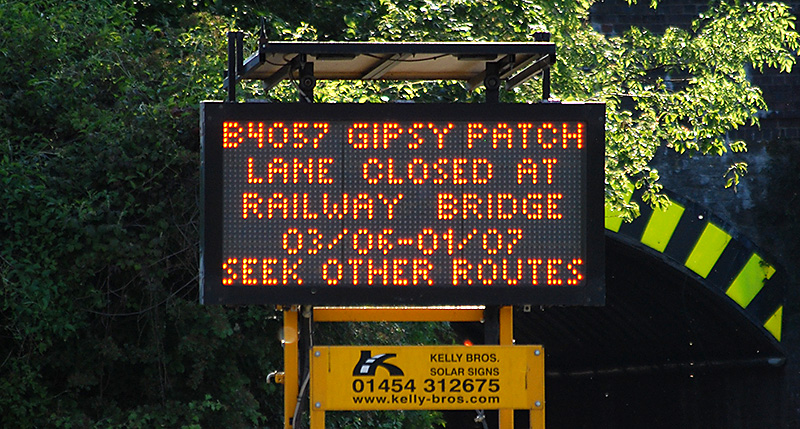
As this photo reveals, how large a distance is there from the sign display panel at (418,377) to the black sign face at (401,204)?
1.94 ft

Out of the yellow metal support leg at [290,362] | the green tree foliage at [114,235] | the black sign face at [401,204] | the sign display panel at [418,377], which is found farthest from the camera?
the green tree foliage at [114,235]

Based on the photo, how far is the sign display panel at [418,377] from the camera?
8102 mm

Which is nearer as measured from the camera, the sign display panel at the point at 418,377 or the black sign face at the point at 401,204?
the black sign face at the point at 401,204

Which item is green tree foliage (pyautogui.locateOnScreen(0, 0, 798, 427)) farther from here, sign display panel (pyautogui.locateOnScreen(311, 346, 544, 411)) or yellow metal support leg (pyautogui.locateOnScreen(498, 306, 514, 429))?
yellow metal support leg (pyautogui.locateOnScreen(498, 306, 514, 429))

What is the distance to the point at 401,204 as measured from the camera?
25.2 ft

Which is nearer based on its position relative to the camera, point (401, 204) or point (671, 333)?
point (401, 204)

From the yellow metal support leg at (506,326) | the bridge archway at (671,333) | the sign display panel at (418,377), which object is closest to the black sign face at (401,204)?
the sign display panel at (418,377)

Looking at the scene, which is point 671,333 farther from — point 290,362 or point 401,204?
point 401,204

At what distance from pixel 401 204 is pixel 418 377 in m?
1.06

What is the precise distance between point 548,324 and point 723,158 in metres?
6.58

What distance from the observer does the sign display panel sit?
26.6ft

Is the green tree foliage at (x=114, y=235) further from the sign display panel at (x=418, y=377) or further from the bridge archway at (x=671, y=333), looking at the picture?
the bridge archway at (x=671, y=333)

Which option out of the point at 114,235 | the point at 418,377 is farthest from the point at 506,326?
the point at 114,235

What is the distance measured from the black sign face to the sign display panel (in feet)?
1.94
